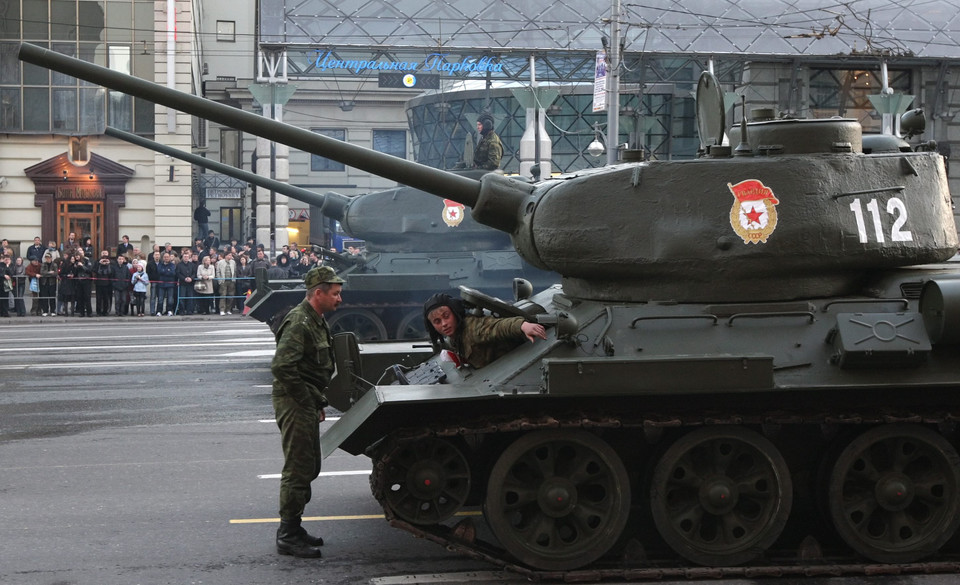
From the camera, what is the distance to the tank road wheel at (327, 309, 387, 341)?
19.3 m

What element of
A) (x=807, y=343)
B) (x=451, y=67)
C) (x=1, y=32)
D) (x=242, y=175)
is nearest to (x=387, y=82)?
(x=451, y=67)

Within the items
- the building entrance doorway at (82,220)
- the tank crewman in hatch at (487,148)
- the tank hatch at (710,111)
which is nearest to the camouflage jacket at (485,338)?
the tank hatch at (710,111)

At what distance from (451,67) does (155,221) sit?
9.74 meters

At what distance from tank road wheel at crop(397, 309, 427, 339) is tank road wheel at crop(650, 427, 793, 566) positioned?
11.8 meters

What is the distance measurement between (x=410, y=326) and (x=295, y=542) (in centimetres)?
1141

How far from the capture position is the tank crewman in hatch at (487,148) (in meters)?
18.8

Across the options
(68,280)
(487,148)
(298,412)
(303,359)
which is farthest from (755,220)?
(68,280)

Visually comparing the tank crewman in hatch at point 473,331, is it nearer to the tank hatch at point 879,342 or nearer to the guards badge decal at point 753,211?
the guards badge decal at point 753,211

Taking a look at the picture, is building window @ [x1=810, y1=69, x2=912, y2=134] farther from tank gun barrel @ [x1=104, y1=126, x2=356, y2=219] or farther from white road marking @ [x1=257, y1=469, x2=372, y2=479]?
white road marking @ [x1=257, y1=469, x2=372, y2=479]

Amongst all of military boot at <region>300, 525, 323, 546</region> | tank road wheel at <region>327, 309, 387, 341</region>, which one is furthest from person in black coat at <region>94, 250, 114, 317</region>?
military boot at <region>300, 525, 323, 546</region>

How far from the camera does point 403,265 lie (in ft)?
64.6

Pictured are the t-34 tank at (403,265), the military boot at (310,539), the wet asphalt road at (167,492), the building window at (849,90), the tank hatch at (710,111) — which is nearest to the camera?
the wet asphalt road at (167,492)

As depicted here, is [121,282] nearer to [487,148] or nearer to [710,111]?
[487,148]

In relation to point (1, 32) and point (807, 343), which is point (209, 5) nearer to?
point (1, 32)
